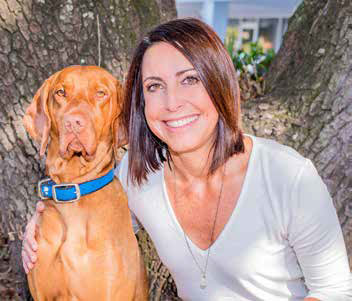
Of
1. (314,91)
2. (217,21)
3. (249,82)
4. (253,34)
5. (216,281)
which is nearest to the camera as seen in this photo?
(216,281)

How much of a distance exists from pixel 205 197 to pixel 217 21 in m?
11.9

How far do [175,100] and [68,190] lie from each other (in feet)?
2.08

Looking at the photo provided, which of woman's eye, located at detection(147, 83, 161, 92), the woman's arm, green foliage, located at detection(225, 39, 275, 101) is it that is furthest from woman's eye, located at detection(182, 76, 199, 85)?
green foliage, located at detection(225, 39, 275, 101)

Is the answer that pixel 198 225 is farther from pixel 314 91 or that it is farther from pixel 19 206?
pixel 19 206

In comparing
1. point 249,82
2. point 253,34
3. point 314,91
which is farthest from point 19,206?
point 253,34

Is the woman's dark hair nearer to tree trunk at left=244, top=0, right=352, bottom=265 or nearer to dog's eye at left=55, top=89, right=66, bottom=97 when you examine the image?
dog's eye at left=55, top=89, right=66, bottom=97

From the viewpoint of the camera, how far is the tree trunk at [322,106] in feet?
8.57

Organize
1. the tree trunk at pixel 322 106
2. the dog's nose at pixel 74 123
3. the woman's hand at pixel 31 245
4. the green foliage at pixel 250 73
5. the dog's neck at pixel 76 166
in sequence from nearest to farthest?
the dog's nose at pixel 74 123 < the woman's hand at pixel 31 245 < the dog's neck at pixel 76 166 < the tree trunk at pixel 322 106 < the green foliage at pixel 250 73

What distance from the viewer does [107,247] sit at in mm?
2021

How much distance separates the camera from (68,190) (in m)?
2.06

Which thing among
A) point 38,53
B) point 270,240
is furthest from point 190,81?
point 38,53

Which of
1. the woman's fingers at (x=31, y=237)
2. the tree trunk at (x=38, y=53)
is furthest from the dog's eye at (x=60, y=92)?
the tree trunk at (x=38, y=53)

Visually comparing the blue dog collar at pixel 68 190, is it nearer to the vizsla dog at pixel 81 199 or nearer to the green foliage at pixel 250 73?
the vizsla dog at pixel 81 199

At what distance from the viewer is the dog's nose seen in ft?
6.32
